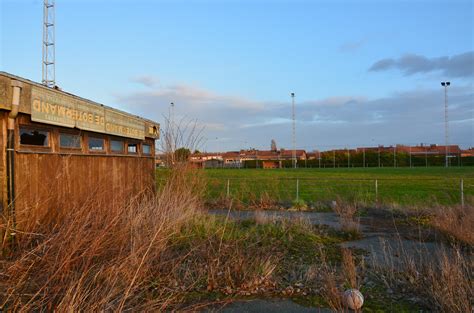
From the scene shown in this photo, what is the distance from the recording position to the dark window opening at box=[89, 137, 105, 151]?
8.75 metres

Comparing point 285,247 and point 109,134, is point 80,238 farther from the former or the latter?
point 109,134

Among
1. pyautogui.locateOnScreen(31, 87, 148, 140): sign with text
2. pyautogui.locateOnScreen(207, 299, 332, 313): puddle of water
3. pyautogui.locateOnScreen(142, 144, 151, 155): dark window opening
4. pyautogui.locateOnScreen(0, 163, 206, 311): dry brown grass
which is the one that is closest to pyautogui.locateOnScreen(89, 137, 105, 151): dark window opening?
pyautogui.locateOnScreen(31, 87, 148, 140): sign with text

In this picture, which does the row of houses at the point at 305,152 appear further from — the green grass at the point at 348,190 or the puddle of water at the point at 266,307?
the puddle of water at the point at 266,307

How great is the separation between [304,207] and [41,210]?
10720mm

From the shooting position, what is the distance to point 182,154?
11.0 m

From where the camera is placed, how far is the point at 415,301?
450 centimetres

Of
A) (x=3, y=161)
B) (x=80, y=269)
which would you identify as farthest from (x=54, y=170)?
(x=80, y=269)

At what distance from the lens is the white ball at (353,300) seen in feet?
13.7

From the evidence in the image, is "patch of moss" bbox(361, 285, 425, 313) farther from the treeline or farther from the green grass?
the treeline

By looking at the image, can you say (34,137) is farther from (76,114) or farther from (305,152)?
(305,152)

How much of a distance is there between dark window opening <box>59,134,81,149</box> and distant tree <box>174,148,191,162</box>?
126 inches

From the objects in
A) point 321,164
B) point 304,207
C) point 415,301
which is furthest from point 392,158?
point 415,301

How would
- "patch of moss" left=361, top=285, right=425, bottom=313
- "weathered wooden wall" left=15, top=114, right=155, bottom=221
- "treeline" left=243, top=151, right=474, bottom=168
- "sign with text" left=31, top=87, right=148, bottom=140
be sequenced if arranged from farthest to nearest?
"treeline" left=243, top=151, right=474, bottom=168 → "sign with text" left=31, top=87, right=148, bottom=140 → "weathered wooden wall" left=15, top=114, right=155, bottom=221 → "patch of moss" left=361, top=285, right=425, bottom=313

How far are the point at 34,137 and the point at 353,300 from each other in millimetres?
5921
